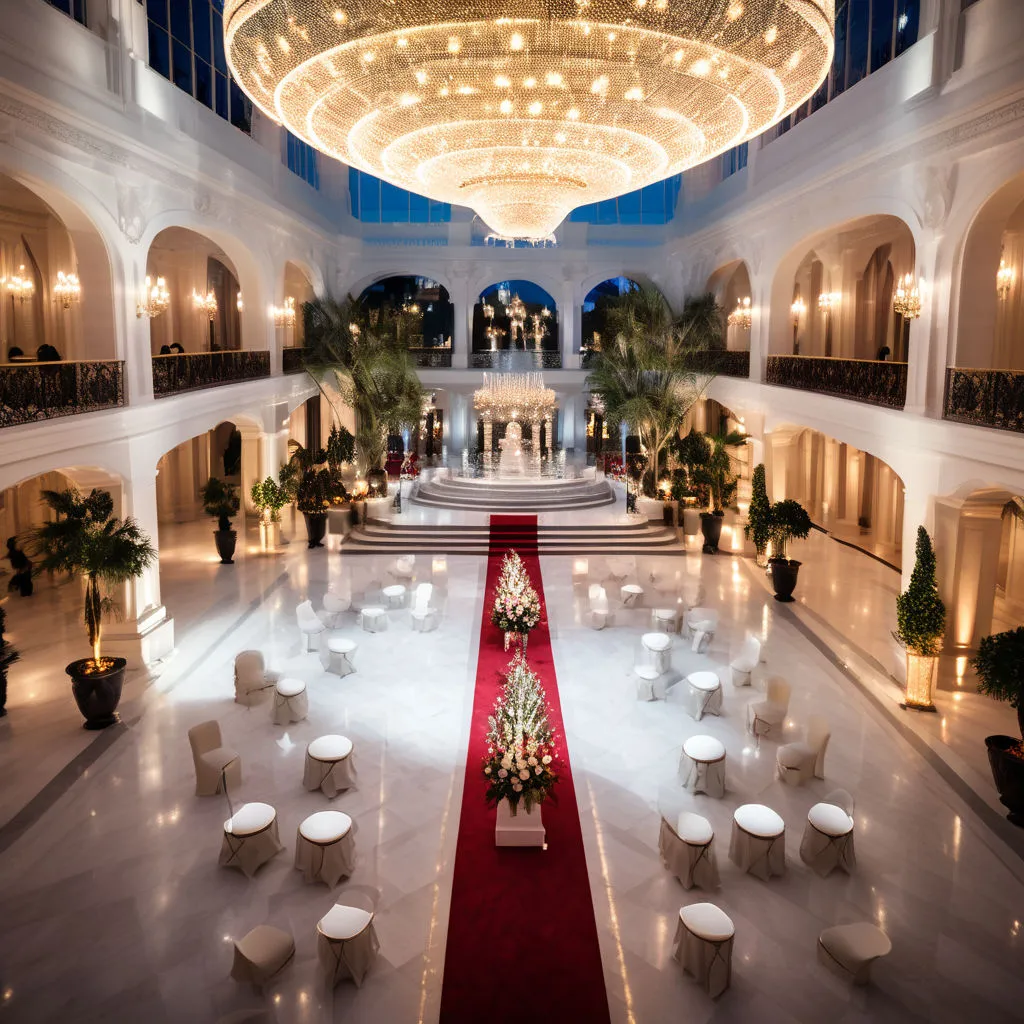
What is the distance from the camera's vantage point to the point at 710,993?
6.11 meters

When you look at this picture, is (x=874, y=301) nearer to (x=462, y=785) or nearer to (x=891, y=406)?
(x=891, y=406)

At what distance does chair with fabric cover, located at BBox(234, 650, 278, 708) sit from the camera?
10.9m

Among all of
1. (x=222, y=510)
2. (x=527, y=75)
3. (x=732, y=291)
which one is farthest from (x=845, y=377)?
(x=732, y=291)

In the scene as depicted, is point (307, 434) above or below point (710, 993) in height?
above

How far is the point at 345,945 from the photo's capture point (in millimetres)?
6113

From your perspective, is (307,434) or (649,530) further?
(307,434)

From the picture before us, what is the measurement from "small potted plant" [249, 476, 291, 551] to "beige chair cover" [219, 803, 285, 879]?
449 inches

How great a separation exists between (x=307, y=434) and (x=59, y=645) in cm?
1766

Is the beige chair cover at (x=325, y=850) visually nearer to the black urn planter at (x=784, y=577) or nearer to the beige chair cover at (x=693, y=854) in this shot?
the beige chair cover at (x=693, y=854)

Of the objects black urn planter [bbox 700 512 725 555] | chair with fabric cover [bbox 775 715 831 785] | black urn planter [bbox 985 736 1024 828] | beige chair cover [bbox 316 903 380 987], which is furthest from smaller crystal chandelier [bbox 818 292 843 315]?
beige chair cover [bbox 316 903 380 987]

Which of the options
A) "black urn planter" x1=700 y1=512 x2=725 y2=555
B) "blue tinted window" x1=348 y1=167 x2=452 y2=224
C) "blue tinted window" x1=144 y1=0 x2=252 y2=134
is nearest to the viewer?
"blue tinted window" x1=144 y1=0 x2=252 y2=134

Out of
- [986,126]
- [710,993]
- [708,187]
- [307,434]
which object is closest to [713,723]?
[710,993]

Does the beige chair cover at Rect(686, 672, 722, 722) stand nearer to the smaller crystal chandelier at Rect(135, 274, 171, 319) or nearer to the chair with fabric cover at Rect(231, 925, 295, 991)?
the chair with fabric cover at Rect(231, 925, 295, 991)

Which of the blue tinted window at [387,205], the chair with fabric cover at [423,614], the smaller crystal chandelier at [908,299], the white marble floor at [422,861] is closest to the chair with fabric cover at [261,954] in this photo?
the white marble floor at [422,861]
